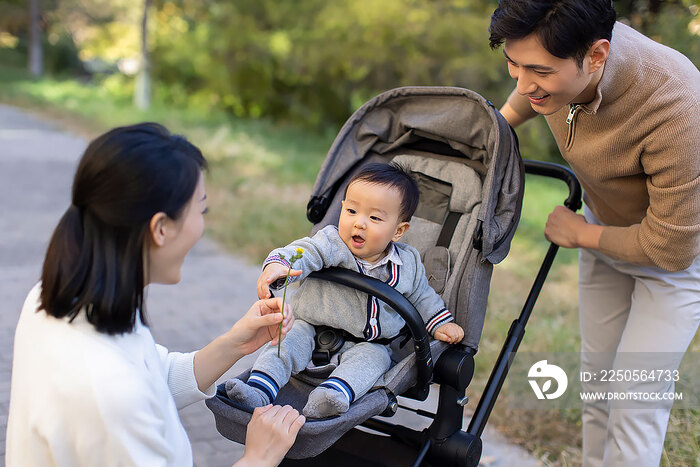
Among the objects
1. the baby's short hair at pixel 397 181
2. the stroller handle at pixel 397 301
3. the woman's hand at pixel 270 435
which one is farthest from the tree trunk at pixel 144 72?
the woman's hand at pixel 270 435

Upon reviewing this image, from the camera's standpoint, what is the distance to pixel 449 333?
8.61ft

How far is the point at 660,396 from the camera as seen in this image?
2721 mm

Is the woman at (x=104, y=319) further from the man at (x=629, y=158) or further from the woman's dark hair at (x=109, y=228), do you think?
the man at (x=629, y=158)

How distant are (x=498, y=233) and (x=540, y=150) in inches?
358

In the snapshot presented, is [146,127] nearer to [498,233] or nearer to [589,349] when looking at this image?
[498,233]

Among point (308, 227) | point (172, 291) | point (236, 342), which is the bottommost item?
point (172, 291)

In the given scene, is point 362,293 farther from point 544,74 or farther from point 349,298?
point 544,74

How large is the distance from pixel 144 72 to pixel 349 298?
18220mm

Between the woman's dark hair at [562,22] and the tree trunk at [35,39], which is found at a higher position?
the woman's dark hair at [562,22]

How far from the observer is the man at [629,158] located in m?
2.38

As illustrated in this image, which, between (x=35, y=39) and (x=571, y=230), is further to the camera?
(x=35, y=39)

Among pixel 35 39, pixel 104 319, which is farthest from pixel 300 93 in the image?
pixel 35 39

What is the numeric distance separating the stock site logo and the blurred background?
0.11 meters

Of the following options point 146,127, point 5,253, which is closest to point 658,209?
point 146,127
